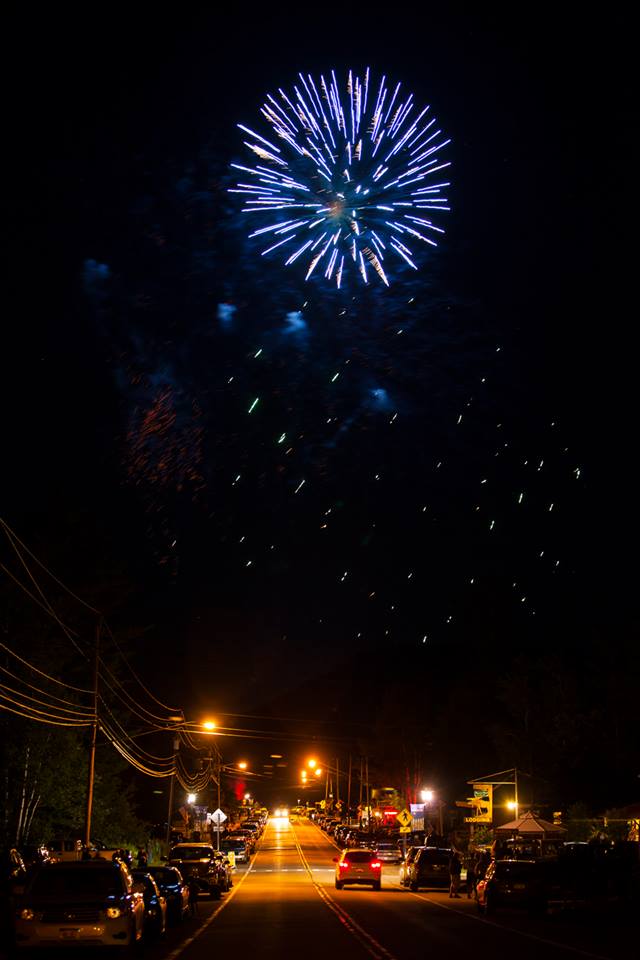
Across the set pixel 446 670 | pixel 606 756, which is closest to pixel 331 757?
pixel 446 670

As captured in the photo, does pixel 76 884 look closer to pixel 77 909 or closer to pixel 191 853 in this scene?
pixel 77 909

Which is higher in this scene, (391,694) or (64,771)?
(391,694)

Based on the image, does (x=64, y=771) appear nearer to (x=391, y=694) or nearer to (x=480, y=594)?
(x=480, y=594)

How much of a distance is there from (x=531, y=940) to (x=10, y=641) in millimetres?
30751

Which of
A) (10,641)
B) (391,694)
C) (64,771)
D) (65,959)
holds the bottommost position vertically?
(65,959)

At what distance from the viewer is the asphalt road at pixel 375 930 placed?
21188 mm

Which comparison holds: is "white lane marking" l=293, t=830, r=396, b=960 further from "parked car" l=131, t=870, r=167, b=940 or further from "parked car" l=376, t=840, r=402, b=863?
"parked car" l=376, t=840, r=402, b=863

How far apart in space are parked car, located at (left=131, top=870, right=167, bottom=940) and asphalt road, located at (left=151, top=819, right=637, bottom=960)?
50cm

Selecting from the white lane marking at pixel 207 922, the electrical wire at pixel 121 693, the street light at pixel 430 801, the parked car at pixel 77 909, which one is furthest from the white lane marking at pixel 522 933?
the street light at pixel 430 801

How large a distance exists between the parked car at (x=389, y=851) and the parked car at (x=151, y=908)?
4886cm

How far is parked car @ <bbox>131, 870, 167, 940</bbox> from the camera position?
941 inches

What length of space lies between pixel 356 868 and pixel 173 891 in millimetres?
16864

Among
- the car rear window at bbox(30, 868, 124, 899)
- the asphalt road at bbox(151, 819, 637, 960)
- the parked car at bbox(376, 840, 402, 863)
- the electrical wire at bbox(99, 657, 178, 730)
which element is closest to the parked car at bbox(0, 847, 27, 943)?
the car rear window at bbox(30, 868, 124, 899)

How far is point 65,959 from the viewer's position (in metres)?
19.8
